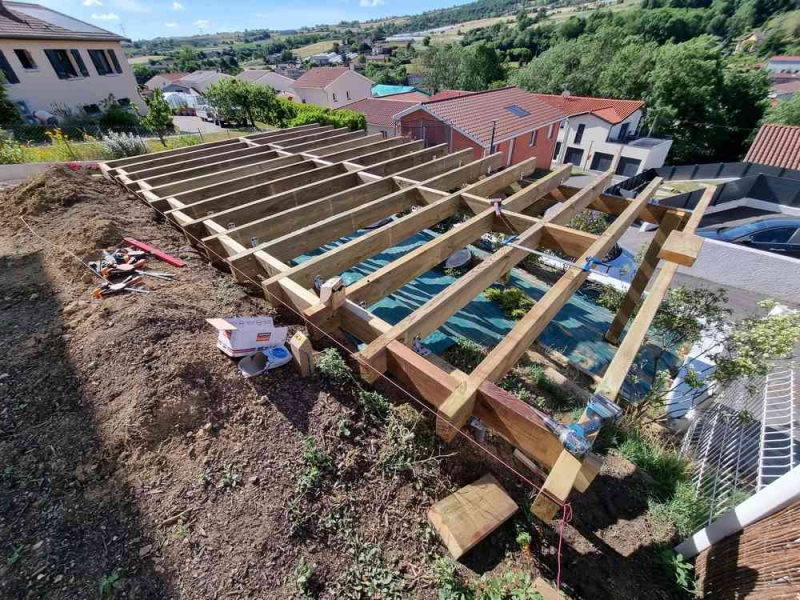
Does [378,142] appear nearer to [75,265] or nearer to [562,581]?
[75,265]

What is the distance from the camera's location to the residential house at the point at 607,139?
24656 mm

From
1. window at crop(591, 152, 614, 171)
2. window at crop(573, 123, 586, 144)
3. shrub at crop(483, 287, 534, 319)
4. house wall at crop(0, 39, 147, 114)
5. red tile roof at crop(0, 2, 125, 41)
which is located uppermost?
red tile roof at crop(0, 2, 125, 41)

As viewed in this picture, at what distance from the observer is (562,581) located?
3.14 metres

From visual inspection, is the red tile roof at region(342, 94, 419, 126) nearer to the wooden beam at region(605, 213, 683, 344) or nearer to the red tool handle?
the wooden beam at region(605, 213, 683, 344)

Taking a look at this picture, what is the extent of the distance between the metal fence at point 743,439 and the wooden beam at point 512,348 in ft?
9.74

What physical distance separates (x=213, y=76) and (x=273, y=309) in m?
69.5

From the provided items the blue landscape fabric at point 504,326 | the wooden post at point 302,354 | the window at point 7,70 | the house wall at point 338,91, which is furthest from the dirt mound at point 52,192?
the house wall at point 338,91

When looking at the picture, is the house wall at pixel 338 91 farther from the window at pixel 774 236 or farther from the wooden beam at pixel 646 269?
the wooden beam at pixel 646 269

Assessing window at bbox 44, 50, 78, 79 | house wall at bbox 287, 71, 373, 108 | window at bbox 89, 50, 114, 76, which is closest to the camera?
window at bbox 44, 50, 78, 79

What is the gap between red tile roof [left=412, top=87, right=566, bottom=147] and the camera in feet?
54.1

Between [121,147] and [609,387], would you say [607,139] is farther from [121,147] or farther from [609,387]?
[121,147]

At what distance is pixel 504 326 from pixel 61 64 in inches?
1192

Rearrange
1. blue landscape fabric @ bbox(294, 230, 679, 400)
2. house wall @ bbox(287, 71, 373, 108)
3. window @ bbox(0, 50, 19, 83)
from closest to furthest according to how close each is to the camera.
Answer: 1. blue landscape fabric @ bbox(294, 230, 679, 400)
2. window @ bbox(0, 50, 19, 83)
3. house wall @ bbox(287, 71, 373, 108)

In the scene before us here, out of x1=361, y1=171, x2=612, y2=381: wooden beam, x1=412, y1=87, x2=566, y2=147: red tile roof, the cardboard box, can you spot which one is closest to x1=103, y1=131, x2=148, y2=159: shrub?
the cardboard box
